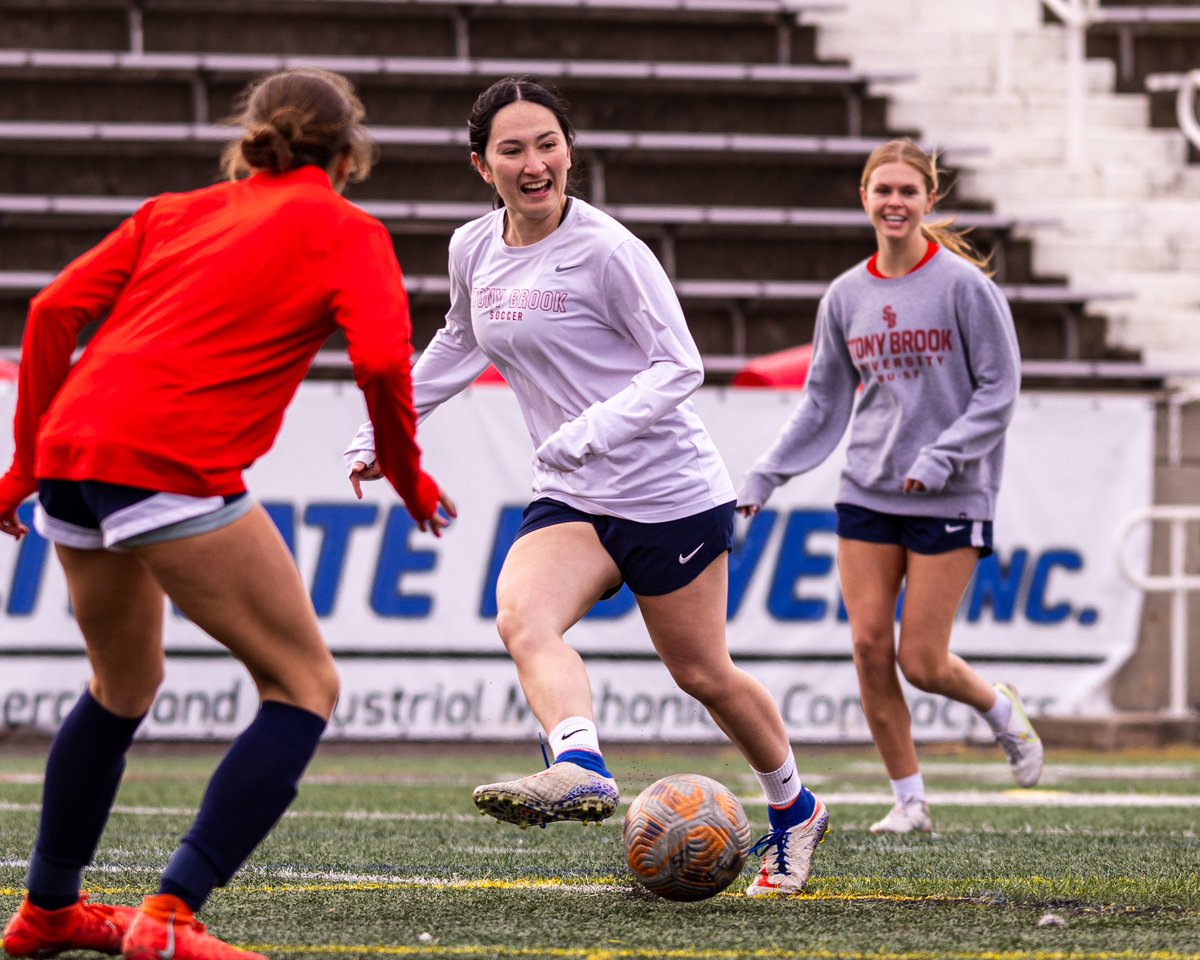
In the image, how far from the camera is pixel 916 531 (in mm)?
5789

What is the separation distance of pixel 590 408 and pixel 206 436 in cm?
109

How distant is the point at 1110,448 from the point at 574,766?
7.19m

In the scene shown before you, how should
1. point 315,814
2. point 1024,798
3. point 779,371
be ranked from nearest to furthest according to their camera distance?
point 315,814
point 1024,798
point 779,371

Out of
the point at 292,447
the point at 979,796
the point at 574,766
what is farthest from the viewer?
the point at 292,447

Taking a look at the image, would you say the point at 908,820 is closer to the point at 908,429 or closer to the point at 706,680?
the point at 908,429

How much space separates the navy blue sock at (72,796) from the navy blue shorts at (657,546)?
4.01ft

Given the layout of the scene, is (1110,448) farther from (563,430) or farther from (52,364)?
(52,364)

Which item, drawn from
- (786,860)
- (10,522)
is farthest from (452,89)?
(10,522)

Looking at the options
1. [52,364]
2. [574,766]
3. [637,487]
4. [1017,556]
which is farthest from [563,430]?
[1017,556]

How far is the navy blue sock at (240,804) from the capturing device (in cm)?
324

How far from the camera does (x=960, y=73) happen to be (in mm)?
14891

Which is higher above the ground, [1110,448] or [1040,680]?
[1110,448]

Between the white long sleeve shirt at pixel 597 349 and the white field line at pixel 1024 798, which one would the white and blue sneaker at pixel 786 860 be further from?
the white field line at pixel 1024 798

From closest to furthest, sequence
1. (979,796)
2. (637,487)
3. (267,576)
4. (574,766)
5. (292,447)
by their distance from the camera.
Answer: (267,576) < (574,766) < (637,487) < (979,796) < (292,447)
